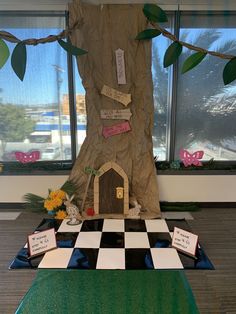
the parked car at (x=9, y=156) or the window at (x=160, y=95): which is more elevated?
the window at (x=160, y=95)

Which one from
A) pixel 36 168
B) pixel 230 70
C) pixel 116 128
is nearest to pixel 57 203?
pixel 36 168

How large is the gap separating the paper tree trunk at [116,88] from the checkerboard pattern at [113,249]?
322 mm

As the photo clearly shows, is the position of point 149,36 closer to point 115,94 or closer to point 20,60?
point 115,94

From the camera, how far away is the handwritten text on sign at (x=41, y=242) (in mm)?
1654

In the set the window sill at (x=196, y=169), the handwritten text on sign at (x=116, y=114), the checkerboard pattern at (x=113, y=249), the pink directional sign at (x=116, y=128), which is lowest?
the checkerboard pattern at (x=113, y=249)

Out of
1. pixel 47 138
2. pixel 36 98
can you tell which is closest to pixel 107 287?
pixel 47 138

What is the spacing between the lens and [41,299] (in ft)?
3.80

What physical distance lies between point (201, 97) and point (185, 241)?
1.50m

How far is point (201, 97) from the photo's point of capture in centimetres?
260

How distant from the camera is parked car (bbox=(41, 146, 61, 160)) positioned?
267cm

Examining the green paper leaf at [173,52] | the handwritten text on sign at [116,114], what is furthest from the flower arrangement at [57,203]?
the green paper leaf at [173,52]

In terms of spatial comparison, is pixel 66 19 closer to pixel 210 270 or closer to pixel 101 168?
pixel 101 168

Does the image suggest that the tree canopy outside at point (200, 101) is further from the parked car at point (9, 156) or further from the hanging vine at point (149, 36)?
the parked car at point (9, 156)

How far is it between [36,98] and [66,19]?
2.57 ft
